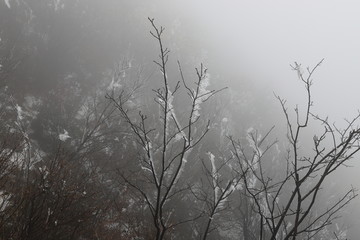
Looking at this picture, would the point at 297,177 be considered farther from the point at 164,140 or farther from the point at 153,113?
the point at 153,113

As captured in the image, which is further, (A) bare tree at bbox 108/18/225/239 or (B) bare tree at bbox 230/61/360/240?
(A) bare tree at bbox 108/18/225/239

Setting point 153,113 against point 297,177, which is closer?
point 297,177

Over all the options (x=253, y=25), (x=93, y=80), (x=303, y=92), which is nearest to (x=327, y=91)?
(x=303, y=92)

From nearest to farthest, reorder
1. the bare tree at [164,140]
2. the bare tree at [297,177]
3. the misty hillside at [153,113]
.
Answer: the bare tree at [297,177] → the bare tree at [164,140] → the misty hillside at [153,113]

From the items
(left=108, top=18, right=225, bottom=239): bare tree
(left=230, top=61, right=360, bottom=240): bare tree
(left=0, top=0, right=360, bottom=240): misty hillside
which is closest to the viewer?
(left=230, top=61, right=360, bottom=240): bare tree

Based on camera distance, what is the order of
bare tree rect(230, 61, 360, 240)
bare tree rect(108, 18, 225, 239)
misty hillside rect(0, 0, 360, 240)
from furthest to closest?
1. misty hillside rect(0, 0, 360, 240)
2. bare tree rect(108, 18, 225, 239)
3. bare tree rect(230, 61, 360, 240)

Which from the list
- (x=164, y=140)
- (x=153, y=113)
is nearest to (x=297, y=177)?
(x=164, y=140)

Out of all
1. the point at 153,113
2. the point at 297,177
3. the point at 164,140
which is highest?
the point at 153,113

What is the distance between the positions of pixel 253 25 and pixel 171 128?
21.4 meters

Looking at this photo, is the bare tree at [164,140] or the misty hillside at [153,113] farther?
the misty hillside at [153,113]

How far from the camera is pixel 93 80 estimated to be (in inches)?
846

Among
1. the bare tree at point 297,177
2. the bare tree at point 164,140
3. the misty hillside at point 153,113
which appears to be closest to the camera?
the bare tree at point 297,177

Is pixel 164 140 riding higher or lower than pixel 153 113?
lower

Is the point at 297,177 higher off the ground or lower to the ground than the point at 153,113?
lower
